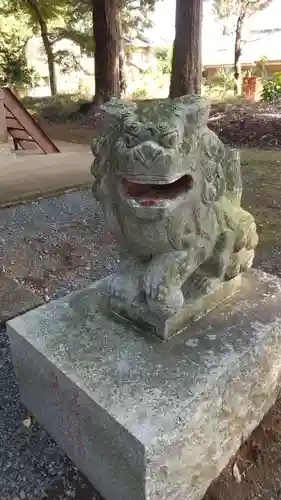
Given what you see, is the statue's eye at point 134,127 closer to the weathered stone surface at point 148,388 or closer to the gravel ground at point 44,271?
the weathered stone surface at point 148,388

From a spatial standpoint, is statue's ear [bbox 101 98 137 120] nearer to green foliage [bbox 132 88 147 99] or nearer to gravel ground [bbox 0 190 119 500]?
gravel ground [bbox 0 190 119 500]

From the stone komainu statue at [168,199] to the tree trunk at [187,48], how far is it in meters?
6.97

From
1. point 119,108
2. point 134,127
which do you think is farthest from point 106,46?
point 134,127

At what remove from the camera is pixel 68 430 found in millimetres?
1666

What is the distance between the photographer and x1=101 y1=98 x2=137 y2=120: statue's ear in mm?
1399

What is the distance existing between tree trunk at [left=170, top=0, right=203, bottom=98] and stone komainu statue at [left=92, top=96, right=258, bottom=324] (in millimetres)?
6974

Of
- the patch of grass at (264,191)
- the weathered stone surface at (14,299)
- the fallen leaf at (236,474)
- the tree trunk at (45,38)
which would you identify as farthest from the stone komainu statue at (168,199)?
the tree trunk at (45,38)

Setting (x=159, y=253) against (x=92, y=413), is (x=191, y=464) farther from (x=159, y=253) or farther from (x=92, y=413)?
(x=159, y=253)

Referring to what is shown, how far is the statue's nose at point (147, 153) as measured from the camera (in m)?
1.29

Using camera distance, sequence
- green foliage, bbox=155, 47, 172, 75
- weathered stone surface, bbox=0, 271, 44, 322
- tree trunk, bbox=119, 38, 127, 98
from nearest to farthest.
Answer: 1. weathered stone surface, bbox=0, 271, 44, 322
2. tree trunk, bbox=119, 38, 127, 98
3. green foliage, bbox=155, 47, 172, 75

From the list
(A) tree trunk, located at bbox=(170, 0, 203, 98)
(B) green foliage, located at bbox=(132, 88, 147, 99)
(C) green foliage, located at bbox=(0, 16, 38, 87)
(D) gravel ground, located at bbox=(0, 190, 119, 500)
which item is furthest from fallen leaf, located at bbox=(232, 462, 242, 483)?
(C) green foliage, located at bbox=(0, 16, 38, 87)

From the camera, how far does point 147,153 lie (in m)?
1.29

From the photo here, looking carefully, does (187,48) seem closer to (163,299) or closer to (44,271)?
(44,271)

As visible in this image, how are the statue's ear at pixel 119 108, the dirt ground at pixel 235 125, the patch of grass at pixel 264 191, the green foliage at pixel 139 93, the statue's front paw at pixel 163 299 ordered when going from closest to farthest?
the statue's ear at pixel 119 108
the statue's front paw at pixel 163 299
the patch of grass at pixel 264 191
the dirt ground at pixel 235 125
the green foliage at pixel 139 93
